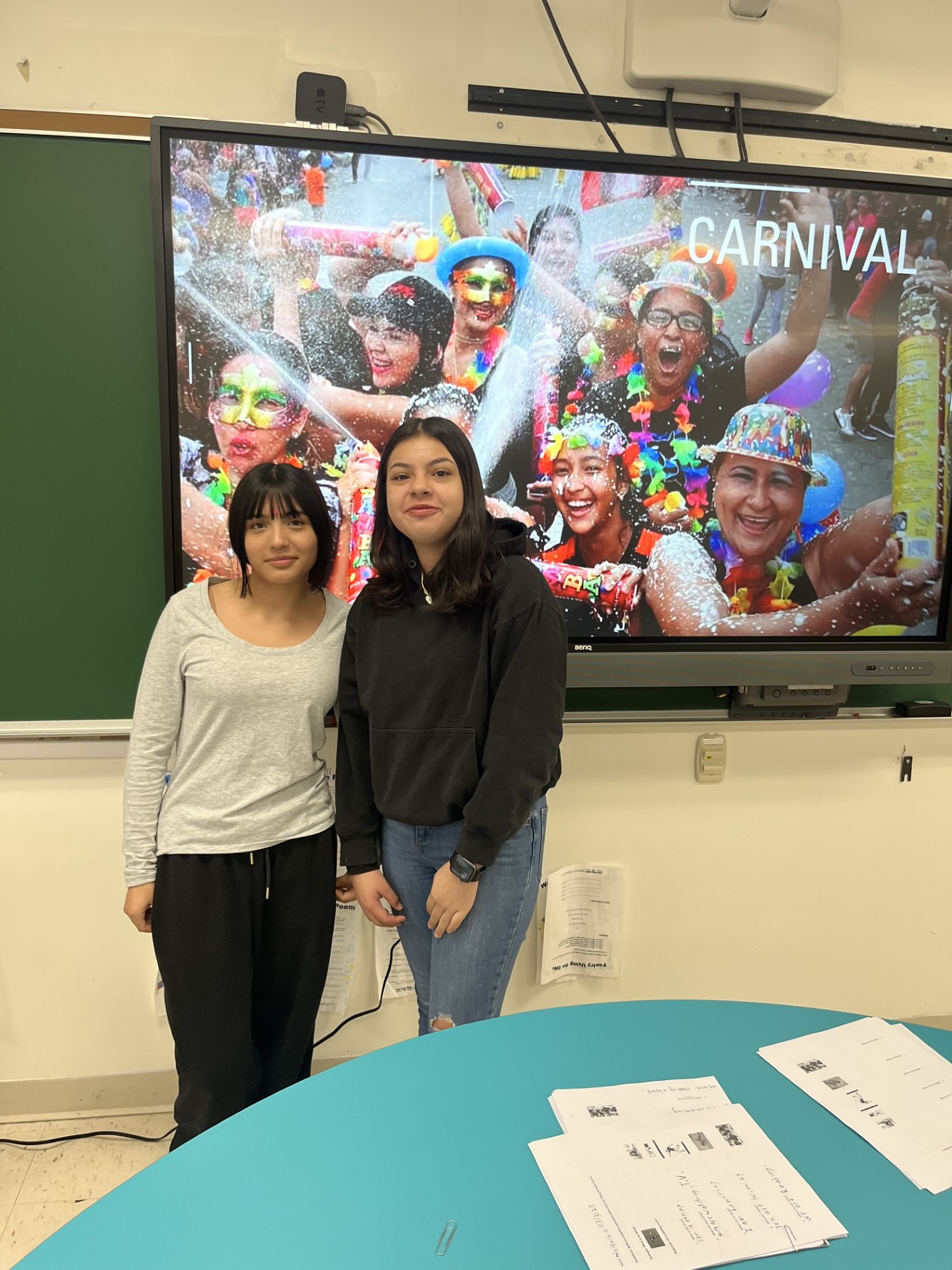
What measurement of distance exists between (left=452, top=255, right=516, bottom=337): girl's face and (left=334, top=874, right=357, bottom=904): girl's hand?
47.6 inches

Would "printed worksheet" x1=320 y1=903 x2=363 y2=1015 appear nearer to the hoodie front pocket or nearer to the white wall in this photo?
the white wall

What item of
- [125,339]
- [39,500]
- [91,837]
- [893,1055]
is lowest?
[91,837]

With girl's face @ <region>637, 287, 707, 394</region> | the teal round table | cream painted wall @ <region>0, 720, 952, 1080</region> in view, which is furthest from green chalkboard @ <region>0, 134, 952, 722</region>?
the teal round table

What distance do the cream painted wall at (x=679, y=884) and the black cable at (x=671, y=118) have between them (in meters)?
1.41

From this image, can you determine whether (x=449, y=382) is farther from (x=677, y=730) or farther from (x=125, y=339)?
(x=677, y=730)

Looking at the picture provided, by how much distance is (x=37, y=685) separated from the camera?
1.88 metres

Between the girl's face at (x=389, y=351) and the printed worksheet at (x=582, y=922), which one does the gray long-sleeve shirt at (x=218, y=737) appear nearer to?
the girl's face at (x=389, y=351)

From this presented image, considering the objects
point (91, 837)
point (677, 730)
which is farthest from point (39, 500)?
point (677, 730)

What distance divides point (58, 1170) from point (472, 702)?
5.22ft

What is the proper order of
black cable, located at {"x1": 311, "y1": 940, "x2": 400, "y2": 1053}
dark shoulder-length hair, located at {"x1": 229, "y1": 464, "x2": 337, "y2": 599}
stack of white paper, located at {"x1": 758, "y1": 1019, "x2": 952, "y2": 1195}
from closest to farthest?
stack of white paper, located at {"x1": 758, "y1": 1019, "x2": 952, "y2": 1195} → dark shoulder-length hair, located at {"x1": 229, "y1": 464, "x2": 337, "y2": 599} → black cable, located at {"x1": 311, "y1": 940, "x2": 400, "y2": 1053}

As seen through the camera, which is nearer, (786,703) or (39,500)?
(39,500)

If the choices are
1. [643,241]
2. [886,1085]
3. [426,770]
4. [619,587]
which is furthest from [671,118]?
[886,1085]

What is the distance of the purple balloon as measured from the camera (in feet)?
6.17

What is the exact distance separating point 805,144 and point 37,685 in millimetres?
2286
